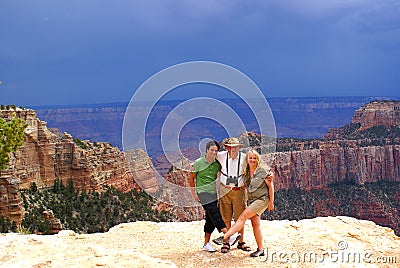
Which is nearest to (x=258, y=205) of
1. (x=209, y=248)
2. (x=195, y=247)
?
(x=209, y=248)

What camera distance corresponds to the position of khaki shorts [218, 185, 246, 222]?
9.75 metres

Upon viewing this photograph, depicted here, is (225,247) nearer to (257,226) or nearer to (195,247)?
(257,226)

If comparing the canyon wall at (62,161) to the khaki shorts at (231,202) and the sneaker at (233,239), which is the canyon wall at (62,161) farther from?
the khaki shorts at (231,202)

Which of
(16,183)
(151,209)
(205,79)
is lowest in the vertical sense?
(151,209)

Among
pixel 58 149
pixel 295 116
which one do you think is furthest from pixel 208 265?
pixel 295 116

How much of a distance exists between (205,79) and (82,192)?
83.1 ft

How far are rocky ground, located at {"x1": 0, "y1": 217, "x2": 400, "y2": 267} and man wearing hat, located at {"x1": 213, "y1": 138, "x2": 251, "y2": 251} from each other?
1072 mm

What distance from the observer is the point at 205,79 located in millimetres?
9547

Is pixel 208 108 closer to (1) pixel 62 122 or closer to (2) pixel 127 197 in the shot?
(2) pixel 127 197

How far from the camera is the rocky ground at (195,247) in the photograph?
8820 mm

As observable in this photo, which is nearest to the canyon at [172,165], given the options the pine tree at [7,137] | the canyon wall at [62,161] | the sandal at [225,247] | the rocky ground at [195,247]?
the canyon wall at [62,161]

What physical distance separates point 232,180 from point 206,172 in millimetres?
575

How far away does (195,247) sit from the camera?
36.3ft

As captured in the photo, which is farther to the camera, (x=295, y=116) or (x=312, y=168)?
(x=295, y=116)
